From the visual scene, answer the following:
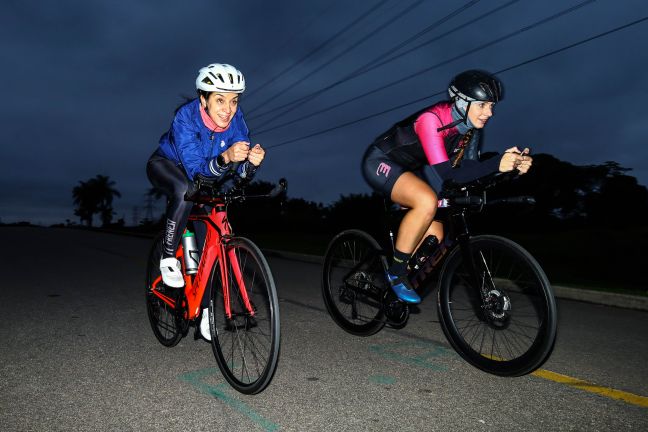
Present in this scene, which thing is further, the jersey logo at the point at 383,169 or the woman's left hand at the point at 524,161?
the jersey logo at the point at 383,169

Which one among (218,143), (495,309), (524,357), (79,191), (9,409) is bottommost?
(9,409)

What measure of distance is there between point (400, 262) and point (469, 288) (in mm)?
608

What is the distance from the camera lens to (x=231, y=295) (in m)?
3.56

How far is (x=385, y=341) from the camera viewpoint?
481cm

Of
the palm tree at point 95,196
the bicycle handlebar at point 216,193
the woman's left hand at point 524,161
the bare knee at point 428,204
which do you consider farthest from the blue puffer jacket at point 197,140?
the palm tree at point 95,196

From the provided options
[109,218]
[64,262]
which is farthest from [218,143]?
[109,218]

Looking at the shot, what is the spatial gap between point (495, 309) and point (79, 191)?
606ft

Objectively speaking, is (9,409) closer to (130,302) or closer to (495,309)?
(495,309)

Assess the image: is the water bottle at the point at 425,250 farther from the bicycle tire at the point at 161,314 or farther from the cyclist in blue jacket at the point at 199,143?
the bicycle tire at the point at 161,314

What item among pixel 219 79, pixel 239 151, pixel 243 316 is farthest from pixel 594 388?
pixel 219 79

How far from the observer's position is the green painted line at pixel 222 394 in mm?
2928

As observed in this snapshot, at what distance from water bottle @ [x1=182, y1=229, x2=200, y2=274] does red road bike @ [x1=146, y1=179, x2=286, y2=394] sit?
6cm

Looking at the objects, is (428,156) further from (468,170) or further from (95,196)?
(95,196)

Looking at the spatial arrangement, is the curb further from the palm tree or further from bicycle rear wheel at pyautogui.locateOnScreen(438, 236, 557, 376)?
the palm tree
